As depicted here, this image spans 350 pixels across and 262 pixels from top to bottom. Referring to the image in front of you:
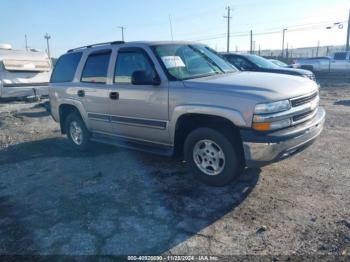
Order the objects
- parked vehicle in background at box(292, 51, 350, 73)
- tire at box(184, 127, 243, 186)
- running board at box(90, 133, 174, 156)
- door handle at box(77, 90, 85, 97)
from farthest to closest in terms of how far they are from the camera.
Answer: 1. parked vehicle in background at box(292, 51, 350, 73)
2. door handle at box(77, 90, 85, 97)
3. running board at box(90, 133, 174, 156)
4. tire at box(184, 127, 243, 186)

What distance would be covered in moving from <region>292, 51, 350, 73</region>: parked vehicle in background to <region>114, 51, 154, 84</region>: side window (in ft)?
66.1

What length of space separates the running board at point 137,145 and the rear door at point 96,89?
14 centimetres

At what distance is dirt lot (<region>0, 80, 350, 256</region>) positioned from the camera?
316 centimetres

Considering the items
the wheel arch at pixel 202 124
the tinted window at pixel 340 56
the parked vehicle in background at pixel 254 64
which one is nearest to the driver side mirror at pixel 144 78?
the wheel arch at pixel 202 124

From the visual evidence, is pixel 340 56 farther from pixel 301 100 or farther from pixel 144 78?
pixel 144 78

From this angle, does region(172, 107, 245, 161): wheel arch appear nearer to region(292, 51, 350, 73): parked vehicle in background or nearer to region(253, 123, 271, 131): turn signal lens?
region(253, 123, 271, 131): turn signal lens

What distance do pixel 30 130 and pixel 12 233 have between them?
5677 mm

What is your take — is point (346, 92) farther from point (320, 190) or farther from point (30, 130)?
point (30, 130)

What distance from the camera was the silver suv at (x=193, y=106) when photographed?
374 cm

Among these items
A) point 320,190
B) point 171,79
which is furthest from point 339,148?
point 171,79

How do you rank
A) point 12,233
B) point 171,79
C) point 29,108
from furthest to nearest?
A: point 29,108 → point 171,79 → point 12,233

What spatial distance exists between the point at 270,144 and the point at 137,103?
7.00 ft

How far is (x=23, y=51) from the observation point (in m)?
12.8

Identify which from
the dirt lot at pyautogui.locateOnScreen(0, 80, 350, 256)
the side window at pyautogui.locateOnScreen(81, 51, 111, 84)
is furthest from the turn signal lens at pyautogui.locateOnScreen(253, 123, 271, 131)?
the side window at pyautogui.locateOnScreen(81, 51, 111, 84)
